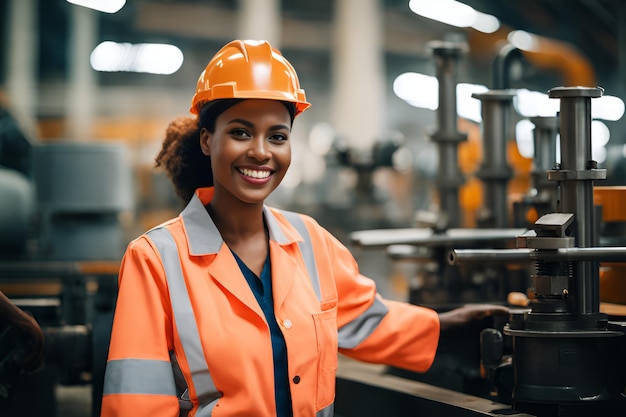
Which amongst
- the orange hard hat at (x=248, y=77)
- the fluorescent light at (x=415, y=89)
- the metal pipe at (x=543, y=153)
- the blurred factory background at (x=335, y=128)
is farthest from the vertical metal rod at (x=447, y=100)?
the fluorescent light at (x=415, y=89)

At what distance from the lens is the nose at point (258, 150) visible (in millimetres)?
2098

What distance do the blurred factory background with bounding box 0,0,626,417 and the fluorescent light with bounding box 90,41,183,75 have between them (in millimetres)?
23

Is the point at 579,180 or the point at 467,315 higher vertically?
the point at 579,180

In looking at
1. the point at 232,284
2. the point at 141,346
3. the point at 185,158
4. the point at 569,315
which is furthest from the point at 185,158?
the point at 569,315

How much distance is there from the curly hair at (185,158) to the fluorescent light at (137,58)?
35.3 ft

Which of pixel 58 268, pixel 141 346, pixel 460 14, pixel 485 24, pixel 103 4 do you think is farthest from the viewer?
pixel 485 24

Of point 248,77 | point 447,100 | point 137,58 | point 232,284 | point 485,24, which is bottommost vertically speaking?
point 232,284

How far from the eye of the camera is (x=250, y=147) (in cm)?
211

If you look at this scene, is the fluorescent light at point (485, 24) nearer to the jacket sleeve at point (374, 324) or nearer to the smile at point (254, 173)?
the jacket sleeve at point (374, 324)

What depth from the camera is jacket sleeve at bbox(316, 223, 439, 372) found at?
7.95 feet

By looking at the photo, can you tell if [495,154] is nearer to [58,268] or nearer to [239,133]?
[239,133]

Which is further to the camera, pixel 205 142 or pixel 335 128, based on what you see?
pixel 335 128

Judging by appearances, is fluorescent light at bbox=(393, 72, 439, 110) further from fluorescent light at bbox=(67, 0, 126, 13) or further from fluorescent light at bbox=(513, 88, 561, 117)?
fluorescent light at bbox=(67, 0, 126, 13)

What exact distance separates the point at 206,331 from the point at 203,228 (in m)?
0.28
